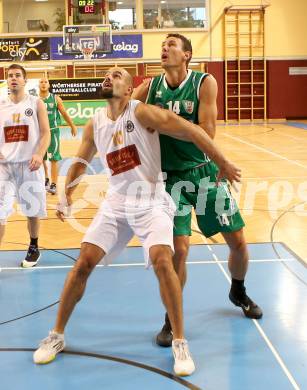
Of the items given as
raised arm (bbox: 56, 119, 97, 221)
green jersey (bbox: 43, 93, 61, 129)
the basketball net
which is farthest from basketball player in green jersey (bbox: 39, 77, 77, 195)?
the basketball net

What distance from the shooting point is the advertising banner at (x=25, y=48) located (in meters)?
26.8

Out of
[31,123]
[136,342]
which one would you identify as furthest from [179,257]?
[31,123]

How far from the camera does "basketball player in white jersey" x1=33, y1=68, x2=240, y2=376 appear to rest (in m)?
3.69

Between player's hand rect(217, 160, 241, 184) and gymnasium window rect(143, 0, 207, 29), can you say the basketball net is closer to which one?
gymnasium window rect(143, 0, 207, 29)

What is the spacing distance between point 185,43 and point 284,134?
17.3 m

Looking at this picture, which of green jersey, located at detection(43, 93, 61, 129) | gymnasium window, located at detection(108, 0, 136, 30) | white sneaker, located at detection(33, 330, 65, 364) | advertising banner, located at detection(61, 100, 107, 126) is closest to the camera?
white sneaker, located at detection(33, 330, 65, 364)

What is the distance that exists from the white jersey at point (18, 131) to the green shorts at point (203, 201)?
234 cm

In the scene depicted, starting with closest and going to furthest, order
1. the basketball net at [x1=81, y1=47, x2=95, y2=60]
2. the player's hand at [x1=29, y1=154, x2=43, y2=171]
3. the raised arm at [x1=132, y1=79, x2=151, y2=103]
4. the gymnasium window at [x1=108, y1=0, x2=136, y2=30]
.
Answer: the raised arm at [x1=132, y1=79, x2=151, y2=103] < the player's hand at [x1=29, y1=154, x2=43, y2=171] < the basketball net at [x1=81, y1=47, x2=95, y2=60] < the gymnasium window at [x1=108, y1=0, x2=136, y2=30]

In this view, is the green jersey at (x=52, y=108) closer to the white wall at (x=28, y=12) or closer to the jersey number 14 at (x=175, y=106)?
the jersey number 14 at (x=175, y=106)

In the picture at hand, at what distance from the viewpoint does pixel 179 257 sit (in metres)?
4.07

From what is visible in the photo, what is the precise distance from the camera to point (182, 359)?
3.64m

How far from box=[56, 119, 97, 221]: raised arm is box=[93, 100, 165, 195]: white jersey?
0.10 meters

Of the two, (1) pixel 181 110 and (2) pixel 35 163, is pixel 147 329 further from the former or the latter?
(2) pixel 35 163

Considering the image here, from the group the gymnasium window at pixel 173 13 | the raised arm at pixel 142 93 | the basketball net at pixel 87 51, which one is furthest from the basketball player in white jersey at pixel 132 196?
the gymnasium window at pixel 173 13
